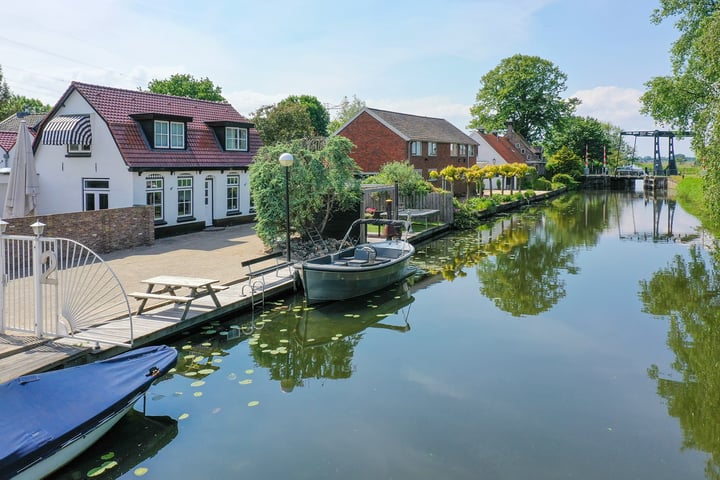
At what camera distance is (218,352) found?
11.3 meters

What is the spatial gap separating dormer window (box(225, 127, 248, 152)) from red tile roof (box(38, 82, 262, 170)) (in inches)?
12.3

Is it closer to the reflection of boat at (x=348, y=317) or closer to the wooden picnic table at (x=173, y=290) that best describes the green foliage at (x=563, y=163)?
the reflection of boat at (x=348, y=317)

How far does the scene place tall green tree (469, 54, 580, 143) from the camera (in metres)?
70.5

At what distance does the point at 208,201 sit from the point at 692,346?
20073 mm

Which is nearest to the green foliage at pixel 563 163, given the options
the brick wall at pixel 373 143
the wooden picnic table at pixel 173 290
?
the brick wall at pixel 373 143

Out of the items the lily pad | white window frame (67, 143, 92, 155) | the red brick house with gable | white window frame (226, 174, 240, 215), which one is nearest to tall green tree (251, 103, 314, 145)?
the red brick house with gable

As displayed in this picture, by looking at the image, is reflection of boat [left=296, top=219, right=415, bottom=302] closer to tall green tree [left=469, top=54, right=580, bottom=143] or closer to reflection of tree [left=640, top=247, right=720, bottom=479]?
reflection of tree [left=640, top=247, right=720, bottom=479]

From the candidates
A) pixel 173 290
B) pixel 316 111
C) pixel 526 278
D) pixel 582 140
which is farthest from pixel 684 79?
pixel 582 140

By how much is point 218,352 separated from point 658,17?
39134 mm

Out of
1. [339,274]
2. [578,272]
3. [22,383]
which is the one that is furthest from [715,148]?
[22,383]

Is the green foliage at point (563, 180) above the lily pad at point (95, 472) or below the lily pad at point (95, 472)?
above

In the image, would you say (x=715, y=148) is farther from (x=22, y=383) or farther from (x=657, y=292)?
(x=22, y=383)

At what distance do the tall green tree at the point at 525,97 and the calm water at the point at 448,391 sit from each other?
56.6 metres

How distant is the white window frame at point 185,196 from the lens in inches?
979
